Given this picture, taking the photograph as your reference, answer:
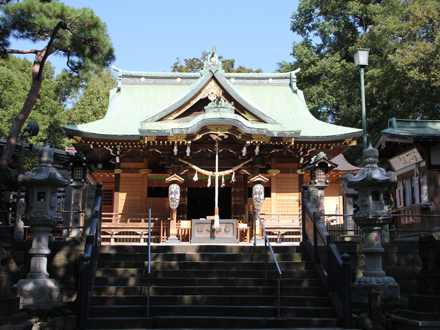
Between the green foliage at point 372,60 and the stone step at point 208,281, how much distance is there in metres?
17.6

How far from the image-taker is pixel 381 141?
17328 mm

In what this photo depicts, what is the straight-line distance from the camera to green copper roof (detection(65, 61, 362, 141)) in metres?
15.3

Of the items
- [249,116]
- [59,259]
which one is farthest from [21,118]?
[249,116]

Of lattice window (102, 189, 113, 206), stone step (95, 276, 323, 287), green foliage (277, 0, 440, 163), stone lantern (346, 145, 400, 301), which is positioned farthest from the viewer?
green foliage (277, 0, 440, 163)

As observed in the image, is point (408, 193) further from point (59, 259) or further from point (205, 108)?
point (59, 259)

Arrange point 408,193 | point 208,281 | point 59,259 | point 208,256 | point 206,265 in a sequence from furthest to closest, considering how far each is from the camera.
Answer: point 408,193 < point 208,256 < point 59,259 < point 206,265 < point 208,281

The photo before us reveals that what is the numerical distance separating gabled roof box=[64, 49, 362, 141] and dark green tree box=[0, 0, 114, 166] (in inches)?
85.8

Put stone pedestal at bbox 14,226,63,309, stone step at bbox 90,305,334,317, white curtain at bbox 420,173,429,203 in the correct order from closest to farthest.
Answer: stone step at bbox 90,305,334,317 → stone pedestal at bbox 14,226,63,309 → white curtain at bbox 420,173,429,203

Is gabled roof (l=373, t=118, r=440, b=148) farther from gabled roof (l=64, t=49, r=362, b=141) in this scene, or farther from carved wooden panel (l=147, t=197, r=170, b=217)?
carved wooden panel (l=147, t=197, r=170, b=217)

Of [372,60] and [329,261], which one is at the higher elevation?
[372,60]

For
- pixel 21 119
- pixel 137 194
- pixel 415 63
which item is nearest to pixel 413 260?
pixel 137 194

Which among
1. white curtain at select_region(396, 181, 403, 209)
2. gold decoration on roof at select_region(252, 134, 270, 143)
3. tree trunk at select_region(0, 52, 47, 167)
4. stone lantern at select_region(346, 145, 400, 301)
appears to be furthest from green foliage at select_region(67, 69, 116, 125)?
stone lantern at select_region(346, 145, 400, 301)

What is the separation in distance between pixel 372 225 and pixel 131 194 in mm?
10116

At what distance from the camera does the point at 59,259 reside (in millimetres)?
10430
